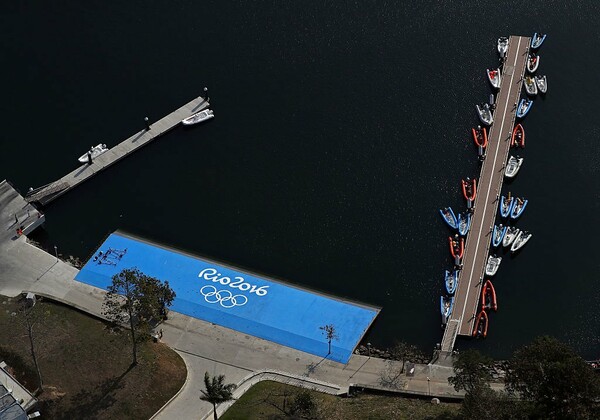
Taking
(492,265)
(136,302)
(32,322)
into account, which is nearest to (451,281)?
(492,265)

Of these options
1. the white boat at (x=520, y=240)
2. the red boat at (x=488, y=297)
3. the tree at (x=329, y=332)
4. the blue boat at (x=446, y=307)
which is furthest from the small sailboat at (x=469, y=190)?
the tree at (x=329, y=332)

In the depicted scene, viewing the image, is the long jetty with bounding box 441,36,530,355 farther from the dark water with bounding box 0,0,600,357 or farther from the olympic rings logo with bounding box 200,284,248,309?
the olympic rings logo with bounding box 200,284,248,309

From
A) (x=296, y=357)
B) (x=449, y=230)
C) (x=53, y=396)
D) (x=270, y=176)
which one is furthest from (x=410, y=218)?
(x=53, y=396)

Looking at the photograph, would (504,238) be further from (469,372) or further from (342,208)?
(469,372)

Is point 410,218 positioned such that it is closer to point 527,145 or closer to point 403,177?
point 403,177

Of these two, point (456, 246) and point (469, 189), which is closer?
point (456, 246)

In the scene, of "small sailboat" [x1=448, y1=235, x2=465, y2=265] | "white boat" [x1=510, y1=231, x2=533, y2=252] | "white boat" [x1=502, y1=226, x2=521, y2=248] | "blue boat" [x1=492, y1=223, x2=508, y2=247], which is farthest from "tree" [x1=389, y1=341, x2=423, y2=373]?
"white boat" [x1=510, y1=231, x2=533, y2=252]
